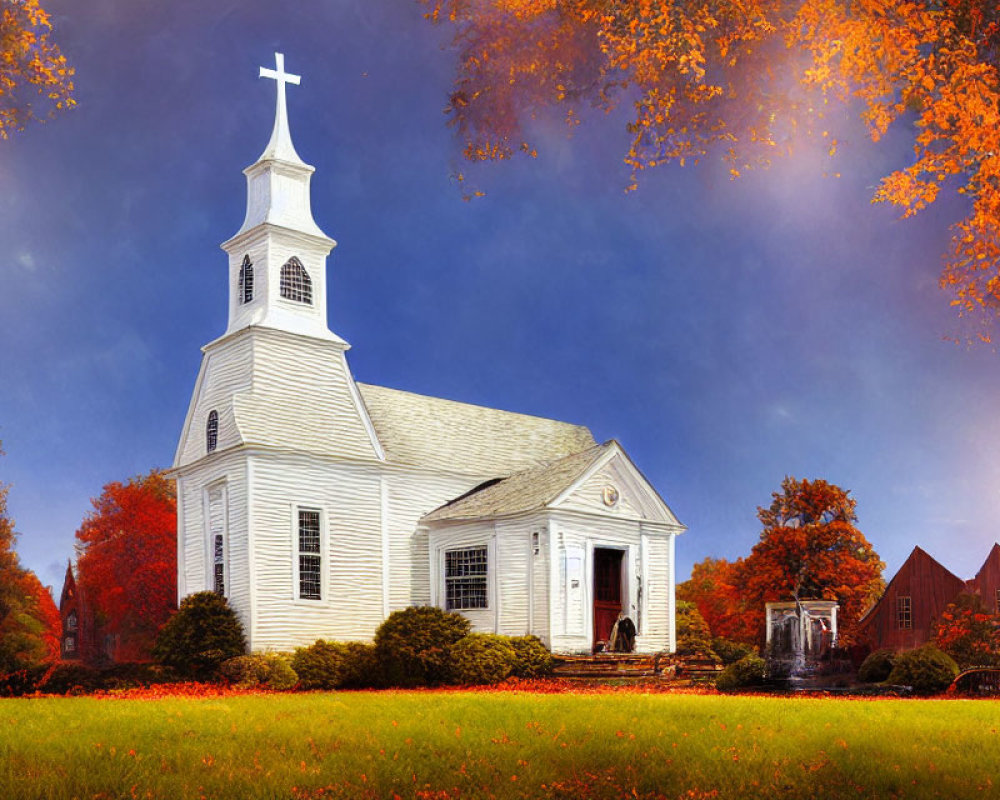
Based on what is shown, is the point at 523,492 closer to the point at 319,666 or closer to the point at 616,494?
the point at 616,494

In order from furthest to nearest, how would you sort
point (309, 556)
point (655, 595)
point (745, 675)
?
1. point (655, 595)
2. point (309, 556)
3. point (745, 675)

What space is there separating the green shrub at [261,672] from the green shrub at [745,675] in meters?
8.39

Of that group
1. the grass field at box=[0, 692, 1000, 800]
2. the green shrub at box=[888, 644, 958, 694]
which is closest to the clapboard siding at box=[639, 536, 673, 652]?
the green shrub at box=[888, 644, 958, 694]

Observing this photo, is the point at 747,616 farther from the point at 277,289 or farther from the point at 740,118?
the point at 740,118

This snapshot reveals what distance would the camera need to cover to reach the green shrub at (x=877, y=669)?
69.1ft

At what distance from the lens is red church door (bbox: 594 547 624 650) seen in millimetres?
27303

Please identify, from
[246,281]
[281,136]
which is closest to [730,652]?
[246,281]

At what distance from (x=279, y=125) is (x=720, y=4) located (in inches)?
700

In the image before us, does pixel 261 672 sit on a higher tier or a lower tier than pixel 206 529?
lower

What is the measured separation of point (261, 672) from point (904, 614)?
24299 millimetres

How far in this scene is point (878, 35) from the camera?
12305 mm

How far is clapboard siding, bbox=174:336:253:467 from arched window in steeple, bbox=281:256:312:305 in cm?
175

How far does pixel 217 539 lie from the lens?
2619 centimetres

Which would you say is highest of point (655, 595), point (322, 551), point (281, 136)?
point (281, 136)
